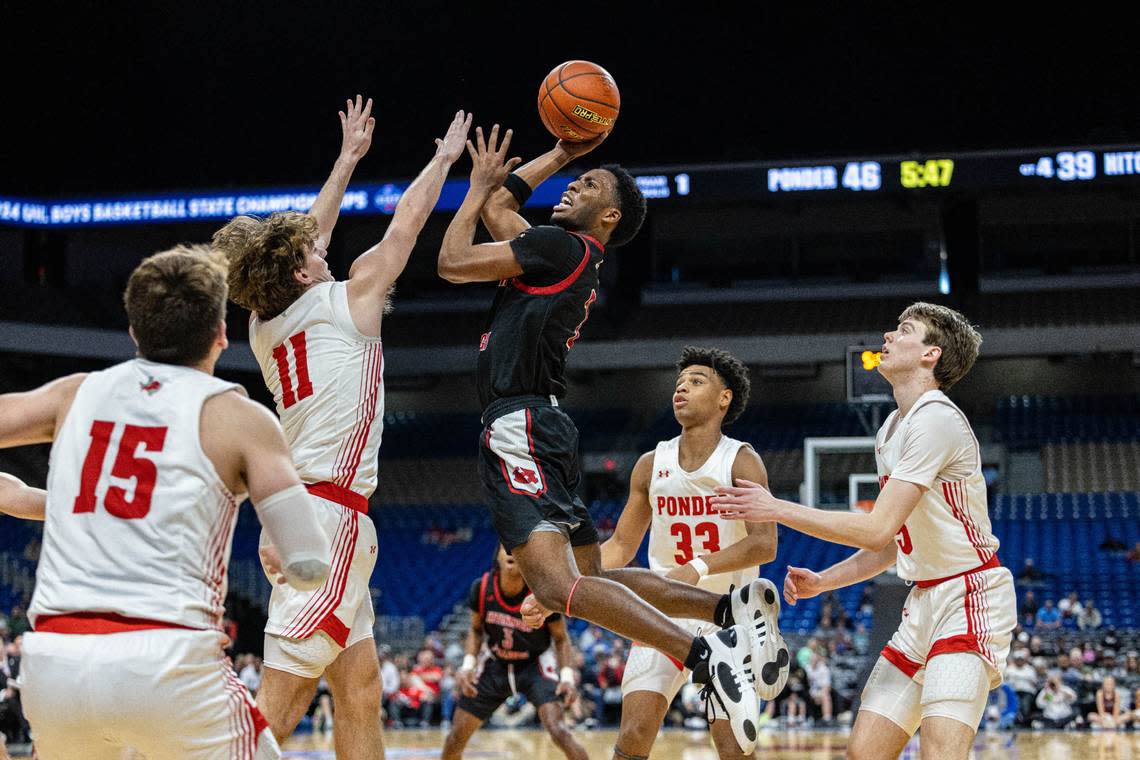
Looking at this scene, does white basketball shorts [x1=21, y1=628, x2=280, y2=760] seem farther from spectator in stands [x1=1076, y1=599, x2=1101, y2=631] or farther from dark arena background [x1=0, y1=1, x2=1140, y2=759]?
spectator in stands [x1=1076, y1=599, x2=1101, y2=631]

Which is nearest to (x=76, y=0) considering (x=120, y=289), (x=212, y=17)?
(x=212, y=17)

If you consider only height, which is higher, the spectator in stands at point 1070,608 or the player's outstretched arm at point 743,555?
the player's outstretched arm at point 743,555

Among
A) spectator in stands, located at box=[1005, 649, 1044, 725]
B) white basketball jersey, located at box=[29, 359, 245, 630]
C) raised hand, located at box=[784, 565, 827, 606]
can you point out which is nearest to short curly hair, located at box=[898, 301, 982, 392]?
raised hand, located at box=[784, 565, 827, 606]

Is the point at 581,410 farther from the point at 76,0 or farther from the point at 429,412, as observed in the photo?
the point at 76,0

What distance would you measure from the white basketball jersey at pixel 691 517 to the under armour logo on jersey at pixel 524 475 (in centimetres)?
180

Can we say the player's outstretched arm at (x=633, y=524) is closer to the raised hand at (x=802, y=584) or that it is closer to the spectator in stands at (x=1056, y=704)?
the raised hand at (x=802, y=584)

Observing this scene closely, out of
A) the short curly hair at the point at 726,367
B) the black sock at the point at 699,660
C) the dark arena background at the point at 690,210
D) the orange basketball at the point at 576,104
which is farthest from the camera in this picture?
the dark arena background at the point at 690,210

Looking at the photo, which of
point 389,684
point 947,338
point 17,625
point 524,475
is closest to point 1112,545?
point 389,684

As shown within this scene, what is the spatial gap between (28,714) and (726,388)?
451cm

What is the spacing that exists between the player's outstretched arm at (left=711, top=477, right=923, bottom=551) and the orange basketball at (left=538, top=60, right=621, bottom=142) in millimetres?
1793

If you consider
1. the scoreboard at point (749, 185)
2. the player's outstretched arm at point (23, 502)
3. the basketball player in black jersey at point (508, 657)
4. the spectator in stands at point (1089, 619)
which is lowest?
the spectator in stands at point (1089, 619)

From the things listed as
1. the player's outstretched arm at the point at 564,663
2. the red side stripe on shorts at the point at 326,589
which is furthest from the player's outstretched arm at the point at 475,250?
the player's outstretched arm at the point at 564,663

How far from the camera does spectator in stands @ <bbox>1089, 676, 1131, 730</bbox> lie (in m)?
15.2

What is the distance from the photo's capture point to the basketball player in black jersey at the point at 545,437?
4754 mm
